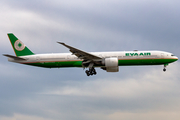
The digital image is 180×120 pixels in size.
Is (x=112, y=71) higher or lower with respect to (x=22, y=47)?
lower

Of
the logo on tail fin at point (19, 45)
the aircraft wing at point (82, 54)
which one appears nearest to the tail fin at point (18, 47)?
the logo on tail fin at point (19, 45)

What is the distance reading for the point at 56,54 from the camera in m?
48.8

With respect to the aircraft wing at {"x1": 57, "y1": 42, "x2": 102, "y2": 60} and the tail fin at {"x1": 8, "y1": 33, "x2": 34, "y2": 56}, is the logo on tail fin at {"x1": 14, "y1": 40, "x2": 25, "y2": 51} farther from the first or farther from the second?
the aircraft wing at {"x1": 57, "y1": 42, "x2": 102, "y2": 60}

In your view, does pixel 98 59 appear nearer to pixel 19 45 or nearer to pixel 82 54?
pixel 82 54

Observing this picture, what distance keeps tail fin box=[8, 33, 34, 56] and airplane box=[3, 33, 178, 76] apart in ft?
5.23

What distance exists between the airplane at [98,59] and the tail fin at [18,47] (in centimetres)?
159

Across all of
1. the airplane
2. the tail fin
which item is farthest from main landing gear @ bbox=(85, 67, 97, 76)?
the tail fin

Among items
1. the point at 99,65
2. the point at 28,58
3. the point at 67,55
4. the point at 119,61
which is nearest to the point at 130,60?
the point at 119,61

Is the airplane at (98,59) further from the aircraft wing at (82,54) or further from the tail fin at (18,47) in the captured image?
the tail fin at (18,47)

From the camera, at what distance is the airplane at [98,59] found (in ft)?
149

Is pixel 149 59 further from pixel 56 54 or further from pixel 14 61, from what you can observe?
pixel 14 61

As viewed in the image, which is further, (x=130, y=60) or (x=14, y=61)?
(x=14, y=61)

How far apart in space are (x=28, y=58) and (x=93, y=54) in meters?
10.3

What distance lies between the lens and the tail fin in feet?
167
